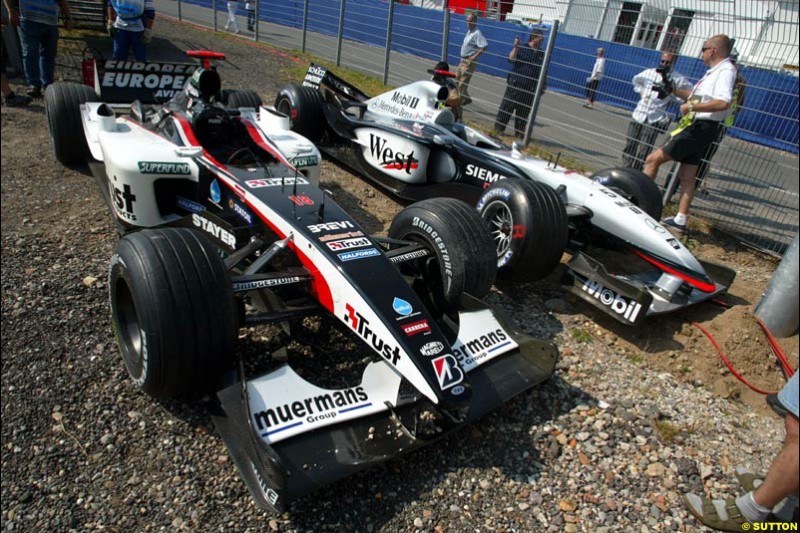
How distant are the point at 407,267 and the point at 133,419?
6.45 ft

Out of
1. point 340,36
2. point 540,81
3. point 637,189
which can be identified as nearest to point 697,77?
point 540,81

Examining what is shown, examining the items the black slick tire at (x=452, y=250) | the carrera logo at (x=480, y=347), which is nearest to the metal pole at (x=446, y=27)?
the black slick tire at (x=452, y=250)

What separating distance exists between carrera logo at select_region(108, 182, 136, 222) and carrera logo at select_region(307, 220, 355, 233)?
1832 mm

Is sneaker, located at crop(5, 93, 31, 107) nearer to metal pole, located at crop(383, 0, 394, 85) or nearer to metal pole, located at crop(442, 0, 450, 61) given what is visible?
metal pole, located at crop(442, 0, 450, 61)

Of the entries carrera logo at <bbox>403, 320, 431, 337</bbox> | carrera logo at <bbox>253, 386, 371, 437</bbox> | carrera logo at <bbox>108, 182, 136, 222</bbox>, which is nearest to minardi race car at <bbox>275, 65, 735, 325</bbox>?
carrera logo at <bbox>403, 320, 431, 337</bbox>

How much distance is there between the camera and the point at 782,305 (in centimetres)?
273

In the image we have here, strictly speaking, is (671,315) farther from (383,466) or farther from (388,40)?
(388,40)

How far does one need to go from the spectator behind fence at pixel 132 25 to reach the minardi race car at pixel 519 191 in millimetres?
2954

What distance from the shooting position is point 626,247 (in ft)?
15.6

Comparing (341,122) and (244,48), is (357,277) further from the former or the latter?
(244,48)

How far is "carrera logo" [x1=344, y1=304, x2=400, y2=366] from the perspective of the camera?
113 inches

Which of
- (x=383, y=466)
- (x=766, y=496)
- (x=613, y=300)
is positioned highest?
(x=766, y=496)

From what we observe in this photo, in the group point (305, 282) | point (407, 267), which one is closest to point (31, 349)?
point (305, 282)

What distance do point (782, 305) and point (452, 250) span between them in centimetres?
183
